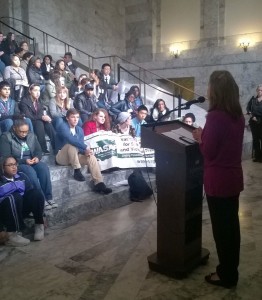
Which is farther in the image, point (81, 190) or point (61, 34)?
point (61, 34)

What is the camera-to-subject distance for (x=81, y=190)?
217 inches

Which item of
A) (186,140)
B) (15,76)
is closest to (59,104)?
(15,76)

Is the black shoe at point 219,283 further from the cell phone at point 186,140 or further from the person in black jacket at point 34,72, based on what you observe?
the person in black jacket at point 34,72

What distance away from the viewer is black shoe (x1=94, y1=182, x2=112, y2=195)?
539 cm

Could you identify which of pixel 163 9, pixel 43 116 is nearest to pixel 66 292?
pixel 43 116

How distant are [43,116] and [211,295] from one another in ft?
14.0

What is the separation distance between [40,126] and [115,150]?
1310 mm

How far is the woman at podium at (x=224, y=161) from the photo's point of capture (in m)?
2.64

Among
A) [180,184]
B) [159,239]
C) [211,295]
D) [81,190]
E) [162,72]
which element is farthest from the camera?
[162,72]

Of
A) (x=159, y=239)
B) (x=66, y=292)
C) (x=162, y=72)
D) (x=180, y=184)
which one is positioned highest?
(x=162, y=72)

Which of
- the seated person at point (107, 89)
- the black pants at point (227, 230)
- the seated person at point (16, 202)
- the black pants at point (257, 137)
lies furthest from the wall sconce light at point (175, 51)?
the black pants at point (227, 230)

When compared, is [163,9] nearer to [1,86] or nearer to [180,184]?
[1,86]

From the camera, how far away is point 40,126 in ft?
19.7

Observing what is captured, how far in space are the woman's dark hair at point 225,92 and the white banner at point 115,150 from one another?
3.30 m
